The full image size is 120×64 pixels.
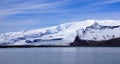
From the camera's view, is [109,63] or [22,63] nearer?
[109,63]

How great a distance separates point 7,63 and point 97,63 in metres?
13.9

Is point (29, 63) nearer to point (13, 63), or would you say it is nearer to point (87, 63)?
point (13, 63)

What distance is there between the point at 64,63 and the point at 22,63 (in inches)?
257

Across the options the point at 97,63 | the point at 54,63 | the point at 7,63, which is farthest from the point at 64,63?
the point at 7,63

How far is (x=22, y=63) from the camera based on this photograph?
55.3 meters

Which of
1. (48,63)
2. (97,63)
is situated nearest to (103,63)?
(97,63)

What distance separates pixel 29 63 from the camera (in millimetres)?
54875

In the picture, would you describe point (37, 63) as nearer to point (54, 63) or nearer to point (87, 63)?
point (54, 63)

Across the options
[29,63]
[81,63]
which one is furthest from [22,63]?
[81,63]

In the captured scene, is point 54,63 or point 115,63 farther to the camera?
point 54,63

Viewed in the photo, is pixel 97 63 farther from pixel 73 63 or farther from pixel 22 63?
pixel 22 63

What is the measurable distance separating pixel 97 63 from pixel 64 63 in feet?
17.1

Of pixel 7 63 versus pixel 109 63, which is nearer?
pixel 109 63

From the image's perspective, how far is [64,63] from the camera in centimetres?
5503
